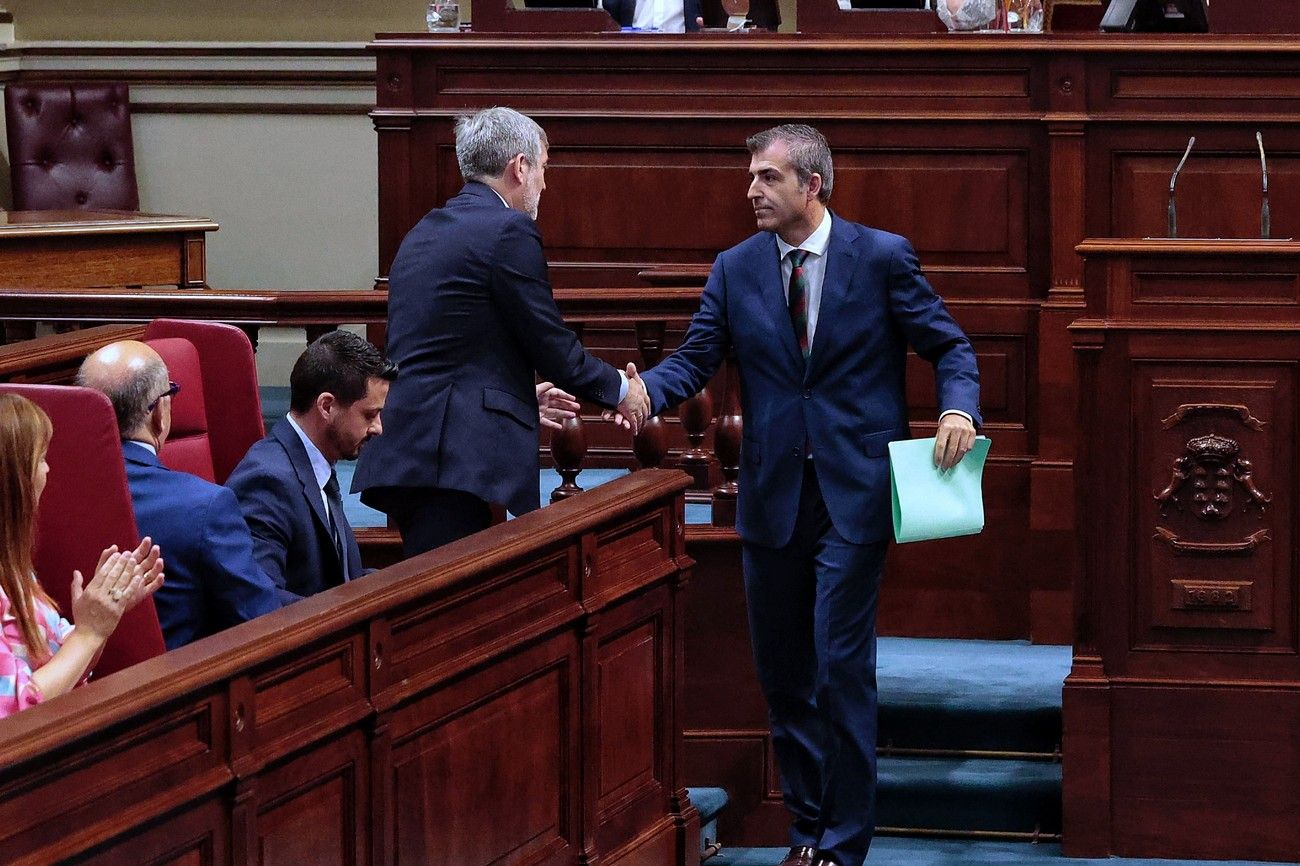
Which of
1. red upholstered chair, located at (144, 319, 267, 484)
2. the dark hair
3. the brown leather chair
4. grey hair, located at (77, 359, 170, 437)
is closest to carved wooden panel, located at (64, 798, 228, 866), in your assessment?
grey hair, located at (77, 359, 170, 437)

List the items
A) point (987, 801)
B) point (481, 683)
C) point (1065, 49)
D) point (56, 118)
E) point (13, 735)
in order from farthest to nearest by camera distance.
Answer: point (56, 118), point (1065, 49), point (987, 801), point (481, 683), point (13, 735)

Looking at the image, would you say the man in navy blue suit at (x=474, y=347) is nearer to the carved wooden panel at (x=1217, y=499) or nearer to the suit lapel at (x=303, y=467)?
the suit lapel at (x=303, y=467)

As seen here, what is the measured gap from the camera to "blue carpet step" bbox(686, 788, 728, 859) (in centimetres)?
422

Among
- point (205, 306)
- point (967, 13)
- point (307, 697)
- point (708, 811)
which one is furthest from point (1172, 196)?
point (307, 697)

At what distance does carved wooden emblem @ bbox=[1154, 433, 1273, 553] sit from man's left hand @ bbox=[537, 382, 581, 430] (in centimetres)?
125

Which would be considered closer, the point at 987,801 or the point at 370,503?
the point at 370,503

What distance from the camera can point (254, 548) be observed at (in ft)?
10.4

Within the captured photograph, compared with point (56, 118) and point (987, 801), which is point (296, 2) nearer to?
point (56, 118)

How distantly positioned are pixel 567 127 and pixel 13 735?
11.2 feet

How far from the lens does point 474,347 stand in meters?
3.58

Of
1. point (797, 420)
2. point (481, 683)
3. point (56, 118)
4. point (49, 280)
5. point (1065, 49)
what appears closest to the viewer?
point (481, 683)

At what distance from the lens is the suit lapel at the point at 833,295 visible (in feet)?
11.9

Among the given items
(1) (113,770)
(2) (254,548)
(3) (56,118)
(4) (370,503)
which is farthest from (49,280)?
(1) (113,770)

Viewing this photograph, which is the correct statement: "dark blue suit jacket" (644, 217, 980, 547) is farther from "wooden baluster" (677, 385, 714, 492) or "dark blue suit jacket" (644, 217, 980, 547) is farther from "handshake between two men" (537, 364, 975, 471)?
"wooden baluster" (677, 385, 714, 492)
